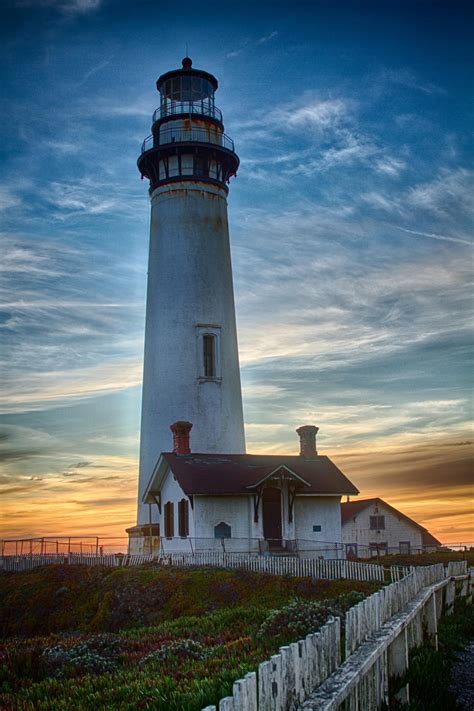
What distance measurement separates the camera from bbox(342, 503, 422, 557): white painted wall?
42969 millimetres

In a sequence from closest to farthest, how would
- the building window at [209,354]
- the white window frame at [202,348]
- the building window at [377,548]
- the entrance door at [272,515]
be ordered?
the entrance door at [272,515]
the white window frame at [202,348]
the building window at [209,354]
the building window at [377,548]

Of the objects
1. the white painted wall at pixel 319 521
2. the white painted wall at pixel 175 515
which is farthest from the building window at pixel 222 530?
the white painted wall at pixel 319 521

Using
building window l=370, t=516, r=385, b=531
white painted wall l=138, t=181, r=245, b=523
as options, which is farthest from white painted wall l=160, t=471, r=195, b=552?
building window l=370, t=516, r=385, b=531

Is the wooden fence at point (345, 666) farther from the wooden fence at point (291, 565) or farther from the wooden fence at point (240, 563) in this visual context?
the wooden fence at point (240, 563)

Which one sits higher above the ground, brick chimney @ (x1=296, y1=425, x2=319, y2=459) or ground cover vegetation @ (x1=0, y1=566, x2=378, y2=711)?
brick chimney @ (x1=296, y1=425, x2=319, y2=459)

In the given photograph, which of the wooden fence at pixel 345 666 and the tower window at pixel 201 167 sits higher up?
the tower window at pixel 201 167

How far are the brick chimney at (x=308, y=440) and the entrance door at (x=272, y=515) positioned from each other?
16.6ft

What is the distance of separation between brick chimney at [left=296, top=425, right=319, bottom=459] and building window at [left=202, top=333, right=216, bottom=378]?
5206mm

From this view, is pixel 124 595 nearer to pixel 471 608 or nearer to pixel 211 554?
pixel 211 554

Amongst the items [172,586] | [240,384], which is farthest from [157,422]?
[172,586]

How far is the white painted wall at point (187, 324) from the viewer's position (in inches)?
1444

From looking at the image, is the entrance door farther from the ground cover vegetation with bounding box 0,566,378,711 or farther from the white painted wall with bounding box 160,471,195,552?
the ground cover vegetation with bounding box 0,566,378,711

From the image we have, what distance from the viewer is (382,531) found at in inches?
1747

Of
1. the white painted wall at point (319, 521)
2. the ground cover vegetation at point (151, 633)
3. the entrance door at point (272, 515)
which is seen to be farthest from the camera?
the white painted wall at point (319, 521)
